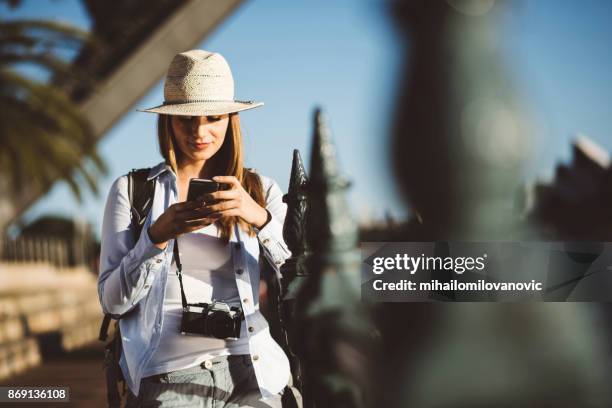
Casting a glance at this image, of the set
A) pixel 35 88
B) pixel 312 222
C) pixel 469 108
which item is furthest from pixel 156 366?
pixel 35 88

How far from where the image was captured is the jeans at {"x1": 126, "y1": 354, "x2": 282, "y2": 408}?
183 cm

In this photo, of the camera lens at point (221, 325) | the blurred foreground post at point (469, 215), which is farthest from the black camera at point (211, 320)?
the blurred foreground post at point (469, 215)

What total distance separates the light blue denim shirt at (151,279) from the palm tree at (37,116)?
9.45 meters

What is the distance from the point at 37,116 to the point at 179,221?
10.1 meters

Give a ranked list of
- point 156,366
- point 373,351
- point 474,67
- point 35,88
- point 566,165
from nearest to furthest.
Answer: point 474,67
point 373,351
point 156,366
point 566,165
point 35,88

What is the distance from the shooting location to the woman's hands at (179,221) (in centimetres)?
172

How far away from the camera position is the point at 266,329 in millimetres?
1965

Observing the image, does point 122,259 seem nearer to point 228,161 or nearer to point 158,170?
point 158,170

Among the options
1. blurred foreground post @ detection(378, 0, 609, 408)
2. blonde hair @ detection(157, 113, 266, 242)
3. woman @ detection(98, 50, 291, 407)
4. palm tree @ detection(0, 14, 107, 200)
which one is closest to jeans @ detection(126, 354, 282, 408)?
woman @ detection(98, 50, 291, 407)

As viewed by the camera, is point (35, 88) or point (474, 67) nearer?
point (474, 67)

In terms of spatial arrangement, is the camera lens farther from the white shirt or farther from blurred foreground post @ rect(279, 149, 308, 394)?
blurred foreground post @ rect(279, 149, 308, 394)

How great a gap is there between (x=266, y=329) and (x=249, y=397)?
170 millimetres

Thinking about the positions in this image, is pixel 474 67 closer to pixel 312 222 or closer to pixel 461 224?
pixel 461 224

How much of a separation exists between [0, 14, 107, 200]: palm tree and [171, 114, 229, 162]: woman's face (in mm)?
9446
